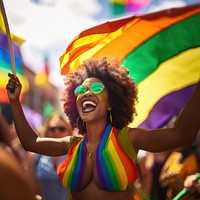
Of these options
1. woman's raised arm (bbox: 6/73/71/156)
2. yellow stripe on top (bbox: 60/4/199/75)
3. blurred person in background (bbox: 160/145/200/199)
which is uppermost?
yellow stripe on top (bbox: 60/4/199/75)

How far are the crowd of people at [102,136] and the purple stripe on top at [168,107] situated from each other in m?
1.01

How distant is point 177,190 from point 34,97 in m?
35.8

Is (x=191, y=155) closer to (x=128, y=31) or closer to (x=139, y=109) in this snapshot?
(x=139, y=109)

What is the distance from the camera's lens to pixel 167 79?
4668 millimetres

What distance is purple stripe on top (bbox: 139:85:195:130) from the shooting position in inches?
184

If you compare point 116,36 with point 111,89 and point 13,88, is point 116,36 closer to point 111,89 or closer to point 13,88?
point 111,89

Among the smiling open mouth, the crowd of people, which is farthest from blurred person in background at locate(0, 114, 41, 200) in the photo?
the smiling open mouth

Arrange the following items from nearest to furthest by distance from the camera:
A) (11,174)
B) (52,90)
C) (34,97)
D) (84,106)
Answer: (11,174)
(84,106)
(34,97)
(52,90)

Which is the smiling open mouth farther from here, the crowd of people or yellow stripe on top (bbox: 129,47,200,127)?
yellow stripe on top (bbox: 129,47,200,127)

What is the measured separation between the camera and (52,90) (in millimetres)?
46781

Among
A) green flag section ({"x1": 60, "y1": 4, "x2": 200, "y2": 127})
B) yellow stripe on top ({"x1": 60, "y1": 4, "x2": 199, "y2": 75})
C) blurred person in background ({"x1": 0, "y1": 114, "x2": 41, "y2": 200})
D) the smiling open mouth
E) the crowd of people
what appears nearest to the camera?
blurred person in background ({"x1": 0, "y1": 114, "x2": 41, "y2": 200})

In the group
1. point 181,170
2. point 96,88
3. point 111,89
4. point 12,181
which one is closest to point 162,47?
point 181,170

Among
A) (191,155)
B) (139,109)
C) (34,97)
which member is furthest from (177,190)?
(34,97)

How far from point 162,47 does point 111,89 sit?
1.45 m
